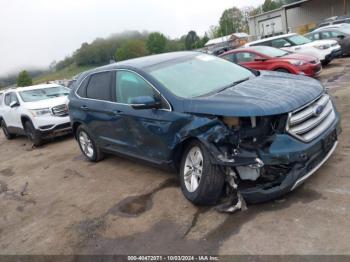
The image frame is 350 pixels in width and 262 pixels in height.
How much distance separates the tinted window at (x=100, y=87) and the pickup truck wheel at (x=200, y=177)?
195 cm

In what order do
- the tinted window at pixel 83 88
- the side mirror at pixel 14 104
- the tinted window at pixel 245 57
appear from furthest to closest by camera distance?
1. the tinted window at pixel 245 57
2. the side mirror at pixel 14 104
3. the tinted window at pixel 83 88

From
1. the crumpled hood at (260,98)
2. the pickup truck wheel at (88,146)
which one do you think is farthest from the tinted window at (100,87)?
the crumpled hood at (260,98)

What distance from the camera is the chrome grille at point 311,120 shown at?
3.81 m

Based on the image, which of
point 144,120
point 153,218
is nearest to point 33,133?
point 144,120

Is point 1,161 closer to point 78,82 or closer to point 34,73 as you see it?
point 78,82

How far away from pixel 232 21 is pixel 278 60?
86641 mm

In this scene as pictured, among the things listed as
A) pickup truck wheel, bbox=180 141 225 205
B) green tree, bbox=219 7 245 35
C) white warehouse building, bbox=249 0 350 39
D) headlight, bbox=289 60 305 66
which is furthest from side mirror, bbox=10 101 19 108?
green tree, bbox=219 7 245 35

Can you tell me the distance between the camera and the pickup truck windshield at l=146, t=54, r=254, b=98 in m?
4.69

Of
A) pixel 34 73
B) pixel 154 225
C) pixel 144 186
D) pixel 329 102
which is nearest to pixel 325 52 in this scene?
pixel 329 102

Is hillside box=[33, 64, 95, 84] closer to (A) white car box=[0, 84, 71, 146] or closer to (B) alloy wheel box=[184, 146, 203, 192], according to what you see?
(A) white car box=[0, 84, 71, 146]

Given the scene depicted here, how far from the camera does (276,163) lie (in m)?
3.72

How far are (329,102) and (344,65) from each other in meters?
10.1

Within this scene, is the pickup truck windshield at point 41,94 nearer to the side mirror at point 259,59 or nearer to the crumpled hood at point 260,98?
the side mirror at point 259,59

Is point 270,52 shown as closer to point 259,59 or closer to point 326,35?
point 259,59
